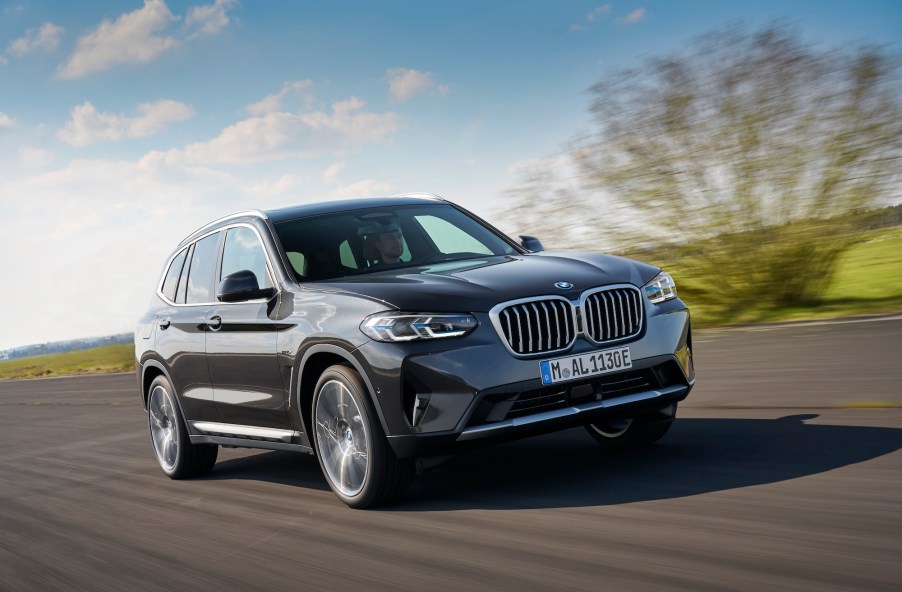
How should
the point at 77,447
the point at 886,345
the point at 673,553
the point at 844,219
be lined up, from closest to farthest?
the point at 673,553
the point at 886,345
the point at 77,447
the point at 844,219

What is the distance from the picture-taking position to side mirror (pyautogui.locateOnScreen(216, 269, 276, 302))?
251 inches

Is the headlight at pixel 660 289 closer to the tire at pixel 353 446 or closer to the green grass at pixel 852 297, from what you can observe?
the tire at pixel 353 446

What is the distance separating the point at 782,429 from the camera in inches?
261

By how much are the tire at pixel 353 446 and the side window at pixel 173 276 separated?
Answer: 2.67 m

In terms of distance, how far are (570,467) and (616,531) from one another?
1.66 meters

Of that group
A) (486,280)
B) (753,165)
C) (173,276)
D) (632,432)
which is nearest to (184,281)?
(173,276)

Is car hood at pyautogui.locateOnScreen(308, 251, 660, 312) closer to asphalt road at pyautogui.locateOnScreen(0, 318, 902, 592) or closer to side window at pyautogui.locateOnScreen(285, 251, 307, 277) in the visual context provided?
side window at pyautogui.locateOnScreen(285, 251, 307, 277)

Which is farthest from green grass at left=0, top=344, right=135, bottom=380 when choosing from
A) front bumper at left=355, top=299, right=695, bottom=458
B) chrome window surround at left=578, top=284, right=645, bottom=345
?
chrome window surround at left=578, top=284, right=645, bottom=345

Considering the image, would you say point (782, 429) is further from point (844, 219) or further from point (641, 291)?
point (844, 219)

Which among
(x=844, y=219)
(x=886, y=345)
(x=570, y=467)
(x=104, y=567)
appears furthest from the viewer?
(x=844, y=219)

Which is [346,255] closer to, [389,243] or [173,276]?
[389,243]

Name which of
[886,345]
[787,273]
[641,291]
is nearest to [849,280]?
[787,273]

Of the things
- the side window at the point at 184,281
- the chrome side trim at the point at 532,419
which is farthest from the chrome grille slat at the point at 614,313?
the side window at the point at 184,281

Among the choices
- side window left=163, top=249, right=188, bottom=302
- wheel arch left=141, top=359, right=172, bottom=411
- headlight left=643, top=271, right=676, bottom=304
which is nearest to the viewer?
headlight left=643, top=271, right=676, bottom=304
